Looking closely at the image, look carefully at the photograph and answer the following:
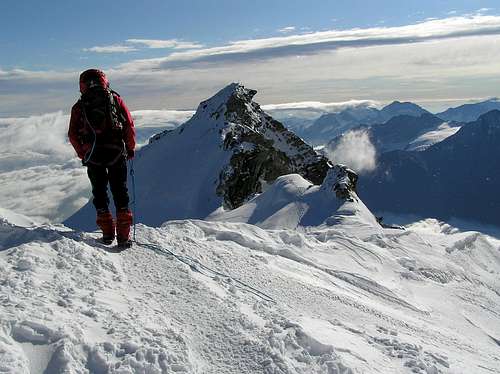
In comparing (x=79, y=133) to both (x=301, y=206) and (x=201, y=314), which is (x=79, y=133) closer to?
(x=201, y=314)

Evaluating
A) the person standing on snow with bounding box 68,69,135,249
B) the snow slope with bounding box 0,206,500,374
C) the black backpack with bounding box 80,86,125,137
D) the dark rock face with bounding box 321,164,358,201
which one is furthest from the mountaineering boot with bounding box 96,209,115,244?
the dark rock face with bounding box 321,164,358,201

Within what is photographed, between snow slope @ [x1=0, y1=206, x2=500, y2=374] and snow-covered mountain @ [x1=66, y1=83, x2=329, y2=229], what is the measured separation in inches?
1363

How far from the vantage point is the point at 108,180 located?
9.20 metres

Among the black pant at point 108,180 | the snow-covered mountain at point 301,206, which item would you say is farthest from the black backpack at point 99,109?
the snow-covered mountain at point 301,206

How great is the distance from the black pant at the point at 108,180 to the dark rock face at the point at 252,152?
36.1 meters

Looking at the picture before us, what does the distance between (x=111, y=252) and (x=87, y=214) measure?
160ft

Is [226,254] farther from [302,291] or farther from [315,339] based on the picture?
[315,339]

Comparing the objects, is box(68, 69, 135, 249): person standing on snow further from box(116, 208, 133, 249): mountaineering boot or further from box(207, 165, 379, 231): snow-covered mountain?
box(207, 165, 379, 231): snow-covered mountain

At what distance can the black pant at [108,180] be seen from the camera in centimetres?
895

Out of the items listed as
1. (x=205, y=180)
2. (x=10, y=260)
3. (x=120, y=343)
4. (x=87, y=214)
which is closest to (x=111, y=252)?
(x=10, y=260)

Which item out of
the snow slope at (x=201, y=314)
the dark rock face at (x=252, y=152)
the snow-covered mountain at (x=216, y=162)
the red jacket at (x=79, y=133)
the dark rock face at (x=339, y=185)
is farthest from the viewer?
the dark rock face at (x=252, y=152)

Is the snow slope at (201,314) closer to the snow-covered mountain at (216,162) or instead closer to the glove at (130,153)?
the glove at (130,153)

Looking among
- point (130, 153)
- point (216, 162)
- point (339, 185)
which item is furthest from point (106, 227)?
point (216, 162)

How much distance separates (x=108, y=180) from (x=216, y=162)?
42849mm
